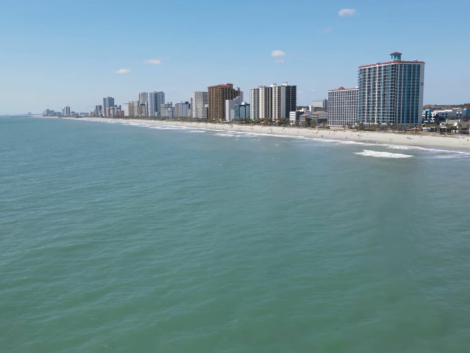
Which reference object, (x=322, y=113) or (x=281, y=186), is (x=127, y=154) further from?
(x=322, y=113)

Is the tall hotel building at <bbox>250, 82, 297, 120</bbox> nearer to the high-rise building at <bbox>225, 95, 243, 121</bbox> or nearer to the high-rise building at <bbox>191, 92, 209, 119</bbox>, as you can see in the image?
the high-rise building at <bbox>225, 95, 243, 121</bbox>

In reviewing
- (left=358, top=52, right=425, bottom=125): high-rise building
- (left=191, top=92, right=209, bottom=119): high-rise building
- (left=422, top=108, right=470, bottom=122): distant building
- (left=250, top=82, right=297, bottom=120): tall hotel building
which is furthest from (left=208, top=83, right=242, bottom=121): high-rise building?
(left=422, top=108, right=470, bottom=122): distant building

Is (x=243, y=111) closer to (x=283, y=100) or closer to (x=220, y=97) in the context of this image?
(x=220, y=97)

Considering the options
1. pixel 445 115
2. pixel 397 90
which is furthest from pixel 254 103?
pixel 397 90

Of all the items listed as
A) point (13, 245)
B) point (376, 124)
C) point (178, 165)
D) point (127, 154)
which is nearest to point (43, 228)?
point (13, 245)

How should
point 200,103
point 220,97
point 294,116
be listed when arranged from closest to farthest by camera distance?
point 294,116 < point 220,97 < point 200,103

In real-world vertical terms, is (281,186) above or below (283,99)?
below
